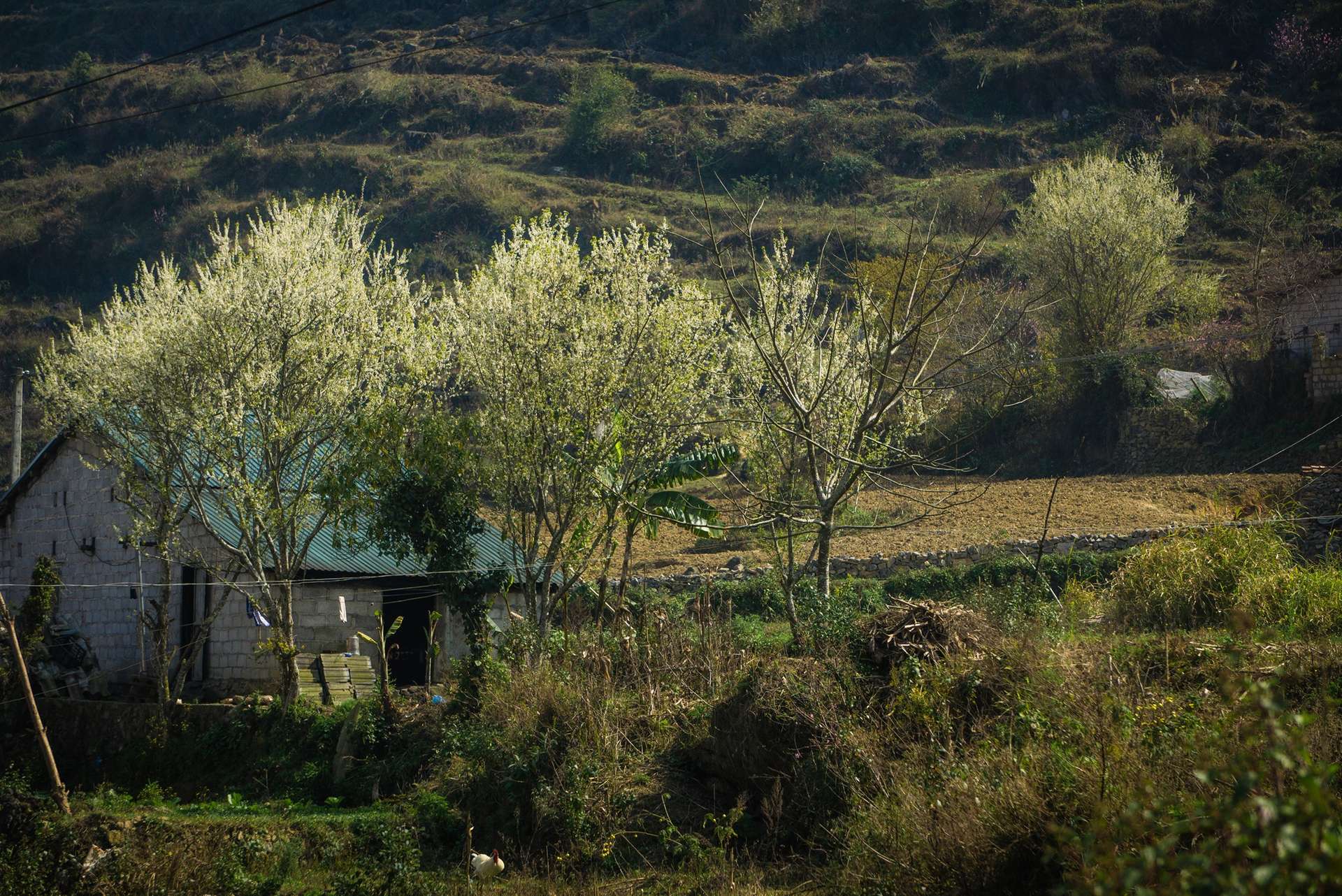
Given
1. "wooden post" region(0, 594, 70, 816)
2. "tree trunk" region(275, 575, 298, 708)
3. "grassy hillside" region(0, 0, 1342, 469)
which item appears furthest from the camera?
"grassy hillside" region(0, 0, 1342, 469)

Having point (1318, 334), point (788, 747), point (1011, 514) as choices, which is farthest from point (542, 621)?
point (1318, 334)

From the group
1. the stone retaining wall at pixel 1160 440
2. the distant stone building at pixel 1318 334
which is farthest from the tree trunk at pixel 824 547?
the stone retaining wall at pixel 1160 440

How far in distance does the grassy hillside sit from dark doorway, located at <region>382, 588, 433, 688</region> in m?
37.7

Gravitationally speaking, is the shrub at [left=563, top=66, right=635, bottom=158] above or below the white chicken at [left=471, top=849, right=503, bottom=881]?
above

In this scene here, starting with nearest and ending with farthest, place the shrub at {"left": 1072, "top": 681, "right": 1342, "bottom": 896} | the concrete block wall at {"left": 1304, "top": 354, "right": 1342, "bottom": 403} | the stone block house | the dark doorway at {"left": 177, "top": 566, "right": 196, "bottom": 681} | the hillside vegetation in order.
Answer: the shrub at {"left": 1072, "top": 681, "right": 1342, "bottom": 896} < the stone block house < the dark doorway at {"left": 177, "top": 566, "right": 196, "bottom": 681} < the concrete block wall at {"left": 1304, "top": 354, "right": 1342, "bottom": 403} < the hillside vegetation

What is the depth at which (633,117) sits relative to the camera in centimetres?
8181

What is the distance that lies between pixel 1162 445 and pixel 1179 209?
11.1 m

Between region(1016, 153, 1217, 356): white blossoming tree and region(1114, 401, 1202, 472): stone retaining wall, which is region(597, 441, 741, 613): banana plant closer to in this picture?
region(1114, 401, 1202, 472): stone retaining wall

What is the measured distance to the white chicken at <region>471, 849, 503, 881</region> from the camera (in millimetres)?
12305

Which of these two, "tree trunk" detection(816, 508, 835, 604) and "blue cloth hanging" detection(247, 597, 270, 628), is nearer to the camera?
"tree trunk" detection(816, 508, 835, 604)

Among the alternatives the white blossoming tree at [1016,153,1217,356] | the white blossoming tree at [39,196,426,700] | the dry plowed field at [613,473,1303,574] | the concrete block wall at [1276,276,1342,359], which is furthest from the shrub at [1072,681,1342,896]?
the white blossoming tree at [1016,153,1217,356]

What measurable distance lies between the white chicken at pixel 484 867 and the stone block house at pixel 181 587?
635cm

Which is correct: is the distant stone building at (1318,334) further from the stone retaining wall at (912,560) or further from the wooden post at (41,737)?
the wooden post at (41,737)

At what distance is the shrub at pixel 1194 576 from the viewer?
1384 cm
